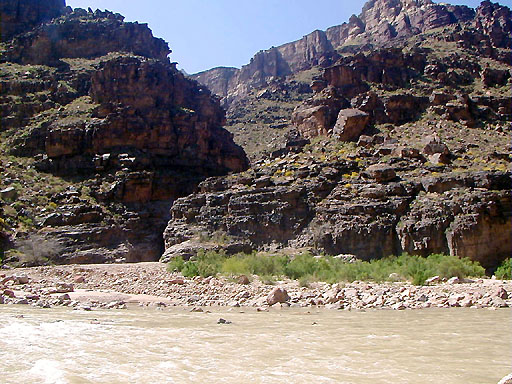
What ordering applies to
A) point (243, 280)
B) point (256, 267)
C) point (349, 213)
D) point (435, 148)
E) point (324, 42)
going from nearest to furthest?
point (243, 280) → point (256, 267) → point (349, 213) → point (435, 148) → point (324, 42)

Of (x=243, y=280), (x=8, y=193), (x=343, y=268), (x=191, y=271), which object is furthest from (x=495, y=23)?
(x=8, y=193)

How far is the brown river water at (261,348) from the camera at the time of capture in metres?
6.01

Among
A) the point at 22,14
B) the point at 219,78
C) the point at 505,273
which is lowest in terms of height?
the point at 505,273

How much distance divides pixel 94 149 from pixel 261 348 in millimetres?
45733

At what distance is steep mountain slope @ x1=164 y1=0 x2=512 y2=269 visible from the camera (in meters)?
24.6

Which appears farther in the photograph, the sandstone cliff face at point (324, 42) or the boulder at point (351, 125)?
the sandstone cliff face at point (324, 42)

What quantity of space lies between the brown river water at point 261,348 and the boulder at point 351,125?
29875 millimetres

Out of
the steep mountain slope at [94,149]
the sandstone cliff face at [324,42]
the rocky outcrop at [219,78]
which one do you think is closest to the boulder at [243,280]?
the steep mountain slope at [94,149]

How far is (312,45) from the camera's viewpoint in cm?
14162

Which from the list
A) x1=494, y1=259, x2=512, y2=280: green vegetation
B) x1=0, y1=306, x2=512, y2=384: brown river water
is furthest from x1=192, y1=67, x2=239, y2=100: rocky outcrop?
x1=0, y1=306, x2=512, y2=384: brown river water

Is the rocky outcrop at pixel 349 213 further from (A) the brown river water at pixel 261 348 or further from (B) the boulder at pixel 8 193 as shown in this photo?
(B) the boulder at pixel 8 193

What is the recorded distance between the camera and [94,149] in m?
49.1

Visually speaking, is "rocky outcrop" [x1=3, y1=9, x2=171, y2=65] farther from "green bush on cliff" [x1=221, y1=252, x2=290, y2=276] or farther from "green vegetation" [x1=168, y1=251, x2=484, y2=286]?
"green bush on cliff" [x1=221, y1=252, x2=290, y2=276]

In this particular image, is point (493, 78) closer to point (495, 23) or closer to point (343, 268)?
point (343, 268)
